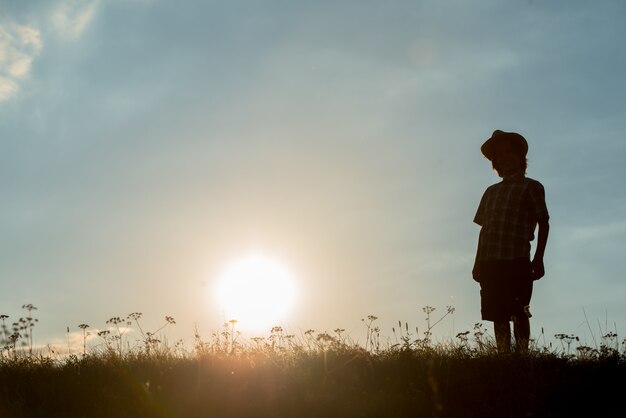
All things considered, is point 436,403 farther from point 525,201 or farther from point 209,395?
point 525,201

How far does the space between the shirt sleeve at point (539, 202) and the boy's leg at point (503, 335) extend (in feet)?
4.17

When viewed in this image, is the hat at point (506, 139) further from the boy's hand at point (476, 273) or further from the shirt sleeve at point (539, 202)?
the boy's hand at point (476, 273)

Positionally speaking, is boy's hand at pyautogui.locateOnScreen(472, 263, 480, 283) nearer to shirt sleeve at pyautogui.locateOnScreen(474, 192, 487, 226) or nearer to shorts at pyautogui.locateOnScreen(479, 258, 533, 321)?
shorts at pyautogui.locateOnScreen(479, 258, 533, 321)

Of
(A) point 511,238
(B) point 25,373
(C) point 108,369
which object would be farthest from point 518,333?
(B) point 25,373

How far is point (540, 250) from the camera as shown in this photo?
7.96 m

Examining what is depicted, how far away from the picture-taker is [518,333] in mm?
7855

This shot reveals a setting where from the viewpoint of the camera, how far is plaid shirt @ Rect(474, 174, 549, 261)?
804cm

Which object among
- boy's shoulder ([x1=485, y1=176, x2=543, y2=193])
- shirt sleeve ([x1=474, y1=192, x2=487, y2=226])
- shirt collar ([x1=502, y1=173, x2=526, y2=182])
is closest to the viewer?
boy's shoulder ([x1=485, y1=176, x2=543, y2=193])

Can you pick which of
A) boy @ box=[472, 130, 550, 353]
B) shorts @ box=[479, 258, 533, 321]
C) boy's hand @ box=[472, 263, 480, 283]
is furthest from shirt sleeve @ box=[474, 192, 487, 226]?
shorts @ box=[479, 258, 533, 321]

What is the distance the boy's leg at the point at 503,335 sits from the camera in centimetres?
729

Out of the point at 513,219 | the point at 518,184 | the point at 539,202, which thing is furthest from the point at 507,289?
the point at 518,184

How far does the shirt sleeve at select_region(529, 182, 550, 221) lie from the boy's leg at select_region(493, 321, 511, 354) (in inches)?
50.0

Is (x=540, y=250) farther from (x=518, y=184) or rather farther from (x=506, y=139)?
(x=506, y=139)

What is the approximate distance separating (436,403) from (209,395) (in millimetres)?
1912
